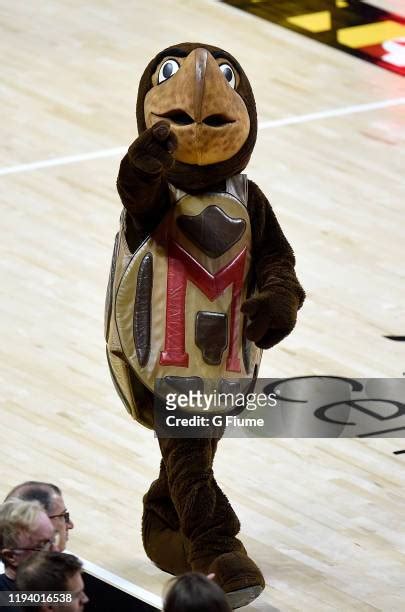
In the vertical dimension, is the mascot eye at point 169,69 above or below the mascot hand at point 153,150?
above

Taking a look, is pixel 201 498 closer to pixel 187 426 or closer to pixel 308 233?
pixel 187 426

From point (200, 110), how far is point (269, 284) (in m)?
0.57

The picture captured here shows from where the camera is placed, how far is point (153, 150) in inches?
214

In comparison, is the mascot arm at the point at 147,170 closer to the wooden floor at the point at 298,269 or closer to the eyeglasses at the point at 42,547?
the eyeglasses at the point at 42,547

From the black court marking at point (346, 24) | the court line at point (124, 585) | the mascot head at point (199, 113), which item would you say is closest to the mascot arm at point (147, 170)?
the mascot head at point (199, 113)

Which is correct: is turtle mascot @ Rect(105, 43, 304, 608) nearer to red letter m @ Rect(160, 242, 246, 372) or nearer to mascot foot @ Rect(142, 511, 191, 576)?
red letter m @ Rect(160, 242, 246, 372)

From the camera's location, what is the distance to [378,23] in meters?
11.6

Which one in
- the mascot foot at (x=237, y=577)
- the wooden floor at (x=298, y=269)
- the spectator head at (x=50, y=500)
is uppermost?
the spectator head at (x=50, y=500)

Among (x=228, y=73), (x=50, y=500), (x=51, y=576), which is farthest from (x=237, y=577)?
(x=228, y=73)

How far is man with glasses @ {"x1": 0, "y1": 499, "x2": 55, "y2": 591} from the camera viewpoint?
16.0 feet

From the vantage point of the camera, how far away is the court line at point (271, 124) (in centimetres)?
926

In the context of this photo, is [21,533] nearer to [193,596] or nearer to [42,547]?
[42,547]

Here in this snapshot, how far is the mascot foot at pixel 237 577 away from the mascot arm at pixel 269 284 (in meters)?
0.66

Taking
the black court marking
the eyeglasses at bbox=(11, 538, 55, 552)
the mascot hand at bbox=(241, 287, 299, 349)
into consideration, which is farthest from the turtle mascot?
the black court marking
